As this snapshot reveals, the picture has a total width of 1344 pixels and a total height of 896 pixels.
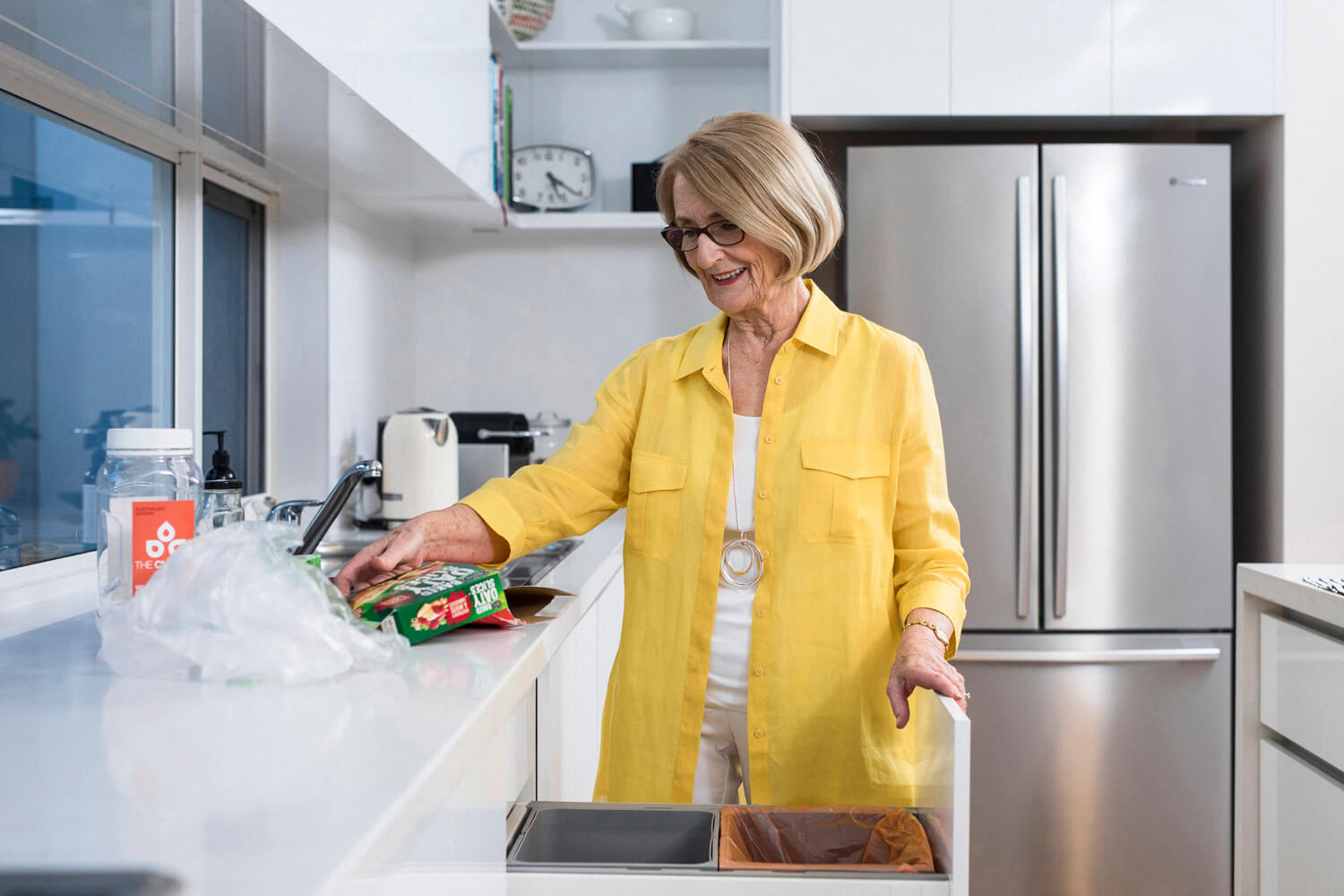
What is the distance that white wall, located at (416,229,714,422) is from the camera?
114 inches

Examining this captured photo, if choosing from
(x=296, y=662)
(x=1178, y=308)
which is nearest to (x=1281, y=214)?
(x=1178, y=308)

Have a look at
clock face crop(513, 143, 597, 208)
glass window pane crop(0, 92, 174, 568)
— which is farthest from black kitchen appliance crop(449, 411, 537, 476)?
glass window pane crop(0, 92, 174, 568)

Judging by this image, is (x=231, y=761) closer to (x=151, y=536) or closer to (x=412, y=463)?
(x=151, y=536)

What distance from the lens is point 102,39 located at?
50.4 inches

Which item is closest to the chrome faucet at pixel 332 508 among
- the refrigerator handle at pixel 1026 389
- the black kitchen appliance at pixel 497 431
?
the black kitchen appliance at pixel 497 431

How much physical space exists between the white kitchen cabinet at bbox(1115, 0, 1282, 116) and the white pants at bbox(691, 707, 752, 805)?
1.79 meters

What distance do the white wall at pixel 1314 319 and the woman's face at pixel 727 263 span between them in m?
1.58

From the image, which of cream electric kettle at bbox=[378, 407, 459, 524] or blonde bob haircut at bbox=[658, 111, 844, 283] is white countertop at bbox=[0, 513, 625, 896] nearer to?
blonde bob haircut at bbox=[658, 111, 844, 283]

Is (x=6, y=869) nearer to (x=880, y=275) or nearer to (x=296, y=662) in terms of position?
(x=296, y=662)

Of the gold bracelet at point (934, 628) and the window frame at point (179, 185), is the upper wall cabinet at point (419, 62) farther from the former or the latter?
the gold bracelet at point (934, 628)

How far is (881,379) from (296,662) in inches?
32.0

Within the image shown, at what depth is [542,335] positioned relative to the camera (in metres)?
2.93

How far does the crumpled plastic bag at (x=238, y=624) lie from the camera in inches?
35.0

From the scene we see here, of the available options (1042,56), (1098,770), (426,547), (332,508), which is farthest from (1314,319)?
(332,508)
